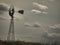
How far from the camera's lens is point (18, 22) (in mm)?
2898

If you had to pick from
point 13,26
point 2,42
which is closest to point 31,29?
point 13,26

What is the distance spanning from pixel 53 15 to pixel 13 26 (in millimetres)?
606

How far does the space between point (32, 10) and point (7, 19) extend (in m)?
0.39

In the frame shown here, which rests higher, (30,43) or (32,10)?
(32,10)

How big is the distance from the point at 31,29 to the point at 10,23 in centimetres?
32

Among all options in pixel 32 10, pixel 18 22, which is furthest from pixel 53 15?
pixel 18 22

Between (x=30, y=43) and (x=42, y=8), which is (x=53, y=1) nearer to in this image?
(x=42, y=8)

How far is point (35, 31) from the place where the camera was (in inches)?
113

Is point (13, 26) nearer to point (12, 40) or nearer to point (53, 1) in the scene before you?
point (12, 40)

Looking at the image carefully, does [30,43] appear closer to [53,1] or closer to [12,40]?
[12,40]

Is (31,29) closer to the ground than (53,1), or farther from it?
closer to the ground

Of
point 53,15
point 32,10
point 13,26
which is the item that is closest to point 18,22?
point 13,26

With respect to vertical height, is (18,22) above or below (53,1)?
below

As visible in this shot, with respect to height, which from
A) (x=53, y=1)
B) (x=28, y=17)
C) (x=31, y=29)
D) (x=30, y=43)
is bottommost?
(x=30, y=43)
